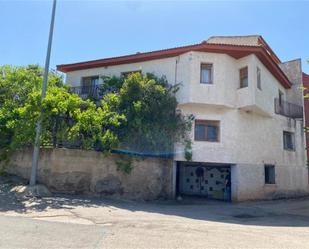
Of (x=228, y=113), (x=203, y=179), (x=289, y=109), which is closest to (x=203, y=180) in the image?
(x=203, y=179)

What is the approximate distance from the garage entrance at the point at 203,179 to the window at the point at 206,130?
2567 mm

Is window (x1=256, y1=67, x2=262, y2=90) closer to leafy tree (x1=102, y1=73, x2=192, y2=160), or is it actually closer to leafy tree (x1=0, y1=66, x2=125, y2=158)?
leafy tree (x1=102, y1=73, x2=192, y2=160)

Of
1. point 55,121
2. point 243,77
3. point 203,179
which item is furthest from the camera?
point 203,179

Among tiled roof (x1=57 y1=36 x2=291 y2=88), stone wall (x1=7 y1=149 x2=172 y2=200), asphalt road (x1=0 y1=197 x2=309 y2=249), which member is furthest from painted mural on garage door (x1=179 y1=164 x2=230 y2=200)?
tiled roof (x1=57 y1=36 x2=291 y2=88)

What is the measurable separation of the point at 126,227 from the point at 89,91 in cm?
1306

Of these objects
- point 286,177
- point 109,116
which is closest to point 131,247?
point 109,116

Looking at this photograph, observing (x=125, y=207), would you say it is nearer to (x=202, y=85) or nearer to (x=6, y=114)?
(x=6, y=114)

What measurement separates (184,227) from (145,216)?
1900 millimetres

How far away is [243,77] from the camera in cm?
1717

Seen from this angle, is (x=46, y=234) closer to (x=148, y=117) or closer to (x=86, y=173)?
(x=86, y=173)

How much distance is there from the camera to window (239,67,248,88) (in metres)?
16.9

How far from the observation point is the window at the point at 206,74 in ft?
54.7

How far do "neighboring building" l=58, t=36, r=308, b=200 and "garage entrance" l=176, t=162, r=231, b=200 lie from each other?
0.06 meters

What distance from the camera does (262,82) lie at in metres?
17.8
